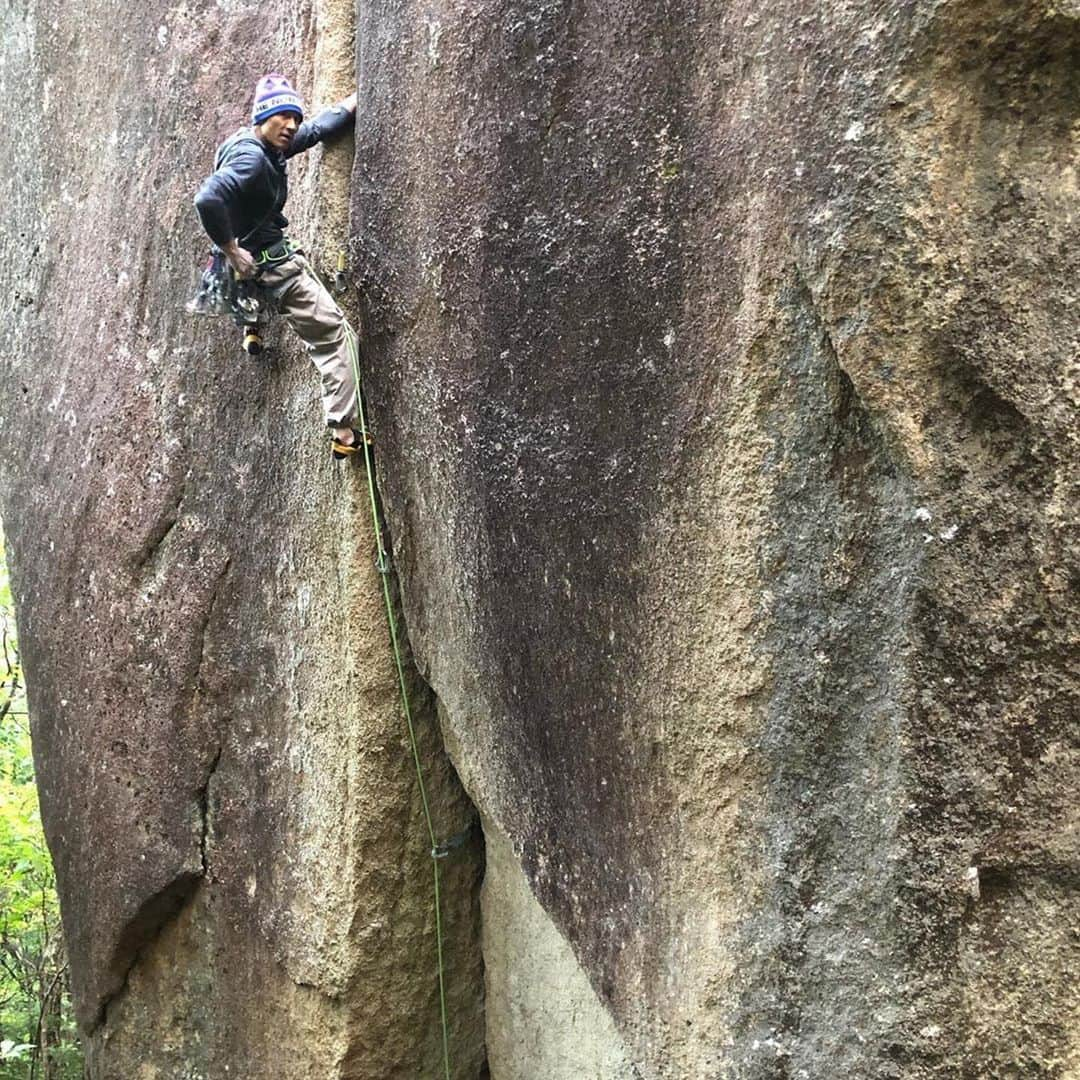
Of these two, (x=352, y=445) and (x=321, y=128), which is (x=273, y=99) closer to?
(x=321, y=128)

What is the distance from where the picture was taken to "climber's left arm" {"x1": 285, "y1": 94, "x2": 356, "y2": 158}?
4.30 metres

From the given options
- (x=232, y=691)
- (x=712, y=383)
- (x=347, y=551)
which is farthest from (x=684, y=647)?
(x=232, y=691)

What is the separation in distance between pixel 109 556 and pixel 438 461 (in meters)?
2.25

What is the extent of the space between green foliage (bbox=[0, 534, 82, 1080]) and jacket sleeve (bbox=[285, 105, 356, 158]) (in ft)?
16.2

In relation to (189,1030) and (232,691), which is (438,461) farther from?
(189,1030)

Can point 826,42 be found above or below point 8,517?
below

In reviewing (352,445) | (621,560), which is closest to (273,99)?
A: (352,445)

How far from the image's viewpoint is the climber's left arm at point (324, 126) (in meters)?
4.30

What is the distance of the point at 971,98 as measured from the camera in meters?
2.44

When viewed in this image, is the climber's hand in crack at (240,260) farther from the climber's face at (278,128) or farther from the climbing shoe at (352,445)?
the climbing shoe at (352,445)

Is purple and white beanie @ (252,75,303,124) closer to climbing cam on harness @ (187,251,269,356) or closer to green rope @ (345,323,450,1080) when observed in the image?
climbing cam on harness @ (187,251,269,356)

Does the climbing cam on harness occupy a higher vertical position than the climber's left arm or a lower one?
lower

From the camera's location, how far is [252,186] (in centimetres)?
415

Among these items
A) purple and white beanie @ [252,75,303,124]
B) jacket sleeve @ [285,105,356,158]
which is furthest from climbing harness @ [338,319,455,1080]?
purple and white beanie @ [252,75,303,124]
